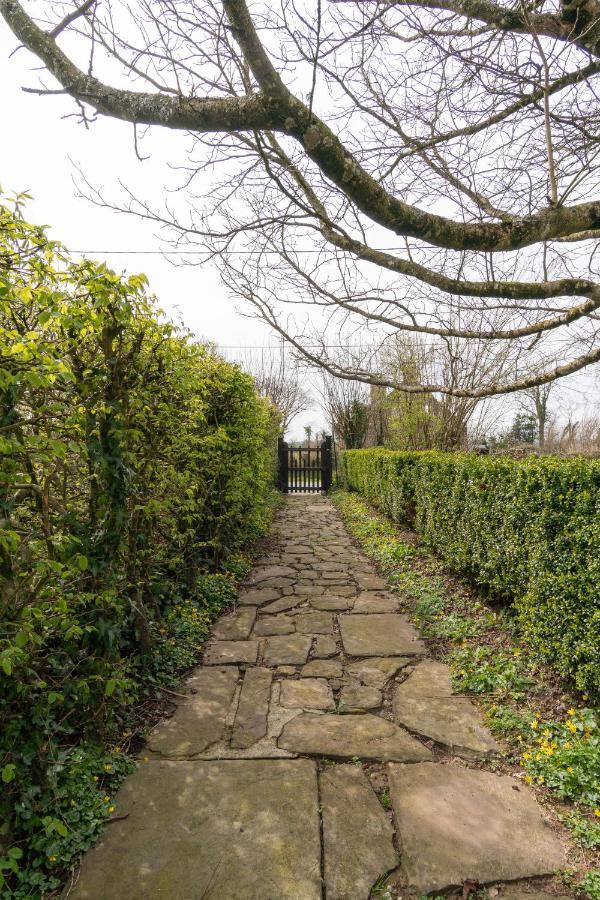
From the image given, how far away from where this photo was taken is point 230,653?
3168 millimetres

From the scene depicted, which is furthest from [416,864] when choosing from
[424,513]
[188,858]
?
[424,513]

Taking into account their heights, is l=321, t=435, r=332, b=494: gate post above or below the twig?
below

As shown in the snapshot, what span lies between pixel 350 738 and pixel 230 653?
1.17 meters

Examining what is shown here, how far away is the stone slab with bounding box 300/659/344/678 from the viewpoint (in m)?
2.91

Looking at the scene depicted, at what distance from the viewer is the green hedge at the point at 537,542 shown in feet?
7.81

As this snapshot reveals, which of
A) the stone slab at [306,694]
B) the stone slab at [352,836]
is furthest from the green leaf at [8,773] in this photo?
the stone slab at [306,694]

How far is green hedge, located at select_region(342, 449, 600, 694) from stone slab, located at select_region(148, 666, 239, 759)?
6.09ft

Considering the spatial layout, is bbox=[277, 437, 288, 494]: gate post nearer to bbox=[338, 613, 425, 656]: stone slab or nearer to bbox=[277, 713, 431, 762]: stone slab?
bbox=[338, 613, 425, 656]: stone slab

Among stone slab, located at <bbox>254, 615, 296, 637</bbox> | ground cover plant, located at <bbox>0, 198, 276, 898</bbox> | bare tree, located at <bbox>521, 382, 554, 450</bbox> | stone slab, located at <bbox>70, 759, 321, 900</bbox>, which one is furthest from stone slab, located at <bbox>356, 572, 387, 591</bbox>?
bare tree, located at <bbox>521, 382, 554, 450</bbox>

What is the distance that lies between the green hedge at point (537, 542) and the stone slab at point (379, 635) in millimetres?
724

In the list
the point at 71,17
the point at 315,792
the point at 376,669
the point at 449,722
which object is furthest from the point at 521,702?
the point at 71,17

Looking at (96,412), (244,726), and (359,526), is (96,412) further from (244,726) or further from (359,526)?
(359,526)

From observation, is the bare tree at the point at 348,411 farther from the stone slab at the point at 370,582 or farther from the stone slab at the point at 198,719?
the stone slab at the point at 198,719

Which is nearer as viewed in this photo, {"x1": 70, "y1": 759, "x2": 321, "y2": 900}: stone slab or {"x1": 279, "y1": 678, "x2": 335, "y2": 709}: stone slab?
{"x1": 70, "y1": 759, "x2": 321, "y2": 900}: stone slab
